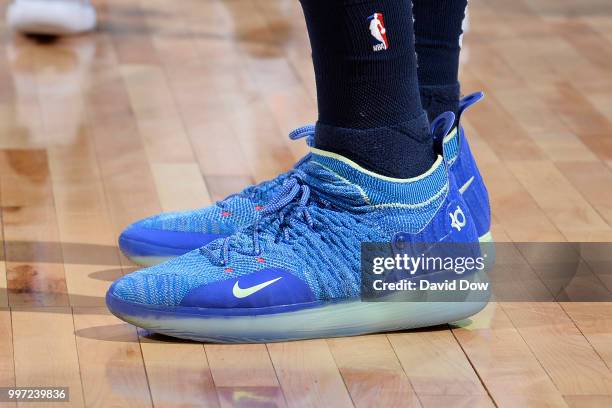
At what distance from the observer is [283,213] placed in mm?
1205

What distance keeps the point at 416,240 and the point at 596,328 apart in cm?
22

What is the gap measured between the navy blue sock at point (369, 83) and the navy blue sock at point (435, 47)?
0.14 m

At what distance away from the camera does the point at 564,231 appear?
1.50m

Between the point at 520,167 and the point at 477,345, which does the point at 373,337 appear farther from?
the point at 520,167

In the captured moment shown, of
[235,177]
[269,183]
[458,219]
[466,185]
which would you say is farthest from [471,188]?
[235,177]

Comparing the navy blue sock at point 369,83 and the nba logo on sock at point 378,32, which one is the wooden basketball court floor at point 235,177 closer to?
the navy blue sock at point 369,83

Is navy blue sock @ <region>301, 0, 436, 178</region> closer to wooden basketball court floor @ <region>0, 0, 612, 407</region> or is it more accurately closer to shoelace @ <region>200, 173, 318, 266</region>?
shoelace @ <region>200, 173, 318, 266</region>

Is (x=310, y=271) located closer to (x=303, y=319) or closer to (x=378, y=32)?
(x=303, y=319)

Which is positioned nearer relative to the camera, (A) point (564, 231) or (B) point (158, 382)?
(B) point (158, 382)

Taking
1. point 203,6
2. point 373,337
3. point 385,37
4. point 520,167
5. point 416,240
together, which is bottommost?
point 203,6

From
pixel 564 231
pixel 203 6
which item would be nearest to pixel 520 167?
pixel 564 231

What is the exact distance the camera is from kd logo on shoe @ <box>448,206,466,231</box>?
1.20m

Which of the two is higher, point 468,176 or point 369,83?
point 369,83

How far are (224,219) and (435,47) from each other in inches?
11.9
